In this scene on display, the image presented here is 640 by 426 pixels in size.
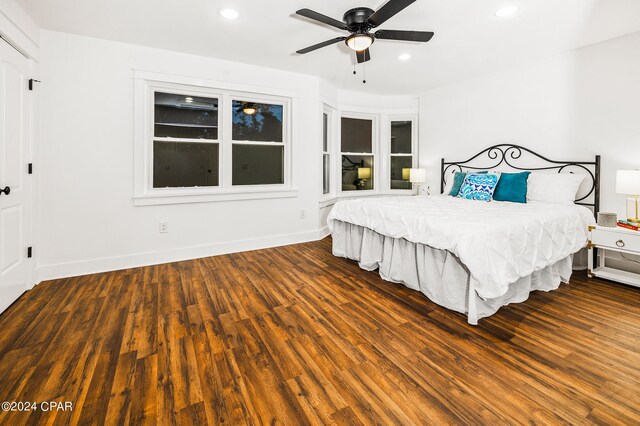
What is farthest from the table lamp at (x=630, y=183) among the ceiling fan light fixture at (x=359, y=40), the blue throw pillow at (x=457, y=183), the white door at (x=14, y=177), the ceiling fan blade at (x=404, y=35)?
the white door at (x=14, y=177)

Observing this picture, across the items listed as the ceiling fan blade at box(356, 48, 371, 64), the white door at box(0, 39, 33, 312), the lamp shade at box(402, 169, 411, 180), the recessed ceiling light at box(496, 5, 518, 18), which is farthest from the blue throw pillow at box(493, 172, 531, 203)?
the white door at box(0, 39, 33, 312)

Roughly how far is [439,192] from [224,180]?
11.9 feet

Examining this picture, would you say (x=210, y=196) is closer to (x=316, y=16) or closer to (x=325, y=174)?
(x=325, y=174)

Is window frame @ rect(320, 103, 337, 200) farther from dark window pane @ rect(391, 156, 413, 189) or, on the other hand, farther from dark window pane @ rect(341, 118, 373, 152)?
dark window pane @ rect(391, 156, 413, 189)

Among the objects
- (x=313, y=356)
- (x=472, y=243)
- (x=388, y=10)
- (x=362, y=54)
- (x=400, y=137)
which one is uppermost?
(x=362, y=54)

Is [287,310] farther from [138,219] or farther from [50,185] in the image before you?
[50,185]

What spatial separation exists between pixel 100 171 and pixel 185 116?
3.99 feet

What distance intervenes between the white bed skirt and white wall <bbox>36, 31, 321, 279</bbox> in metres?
2.04

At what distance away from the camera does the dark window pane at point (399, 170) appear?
5957 mm

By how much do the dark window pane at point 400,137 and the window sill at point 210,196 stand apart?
8.17 feet

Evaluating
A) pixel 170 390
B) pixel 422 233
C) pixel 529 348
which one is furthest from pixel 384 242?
pixel 170 390

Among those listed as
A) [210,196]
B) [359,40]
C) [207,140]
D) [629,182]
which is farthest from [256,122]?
[629,182]

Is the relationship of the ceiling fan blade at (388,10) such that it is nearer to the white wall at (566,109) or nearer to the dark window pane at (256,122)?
the dark window pane at (256,122)

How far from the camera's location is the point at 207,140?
4074 mm
